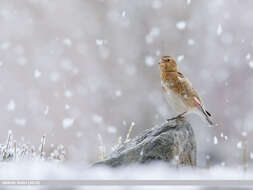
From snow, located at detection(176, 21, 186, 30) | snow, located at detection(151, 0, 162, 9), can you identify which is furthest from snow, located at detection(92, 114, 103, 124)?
snow, located at detection(151, 0, 162, 9)

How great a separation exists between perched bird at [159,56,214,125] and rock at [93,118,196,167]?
4.6 inches

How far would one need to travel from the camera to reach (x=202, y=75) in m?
5.06

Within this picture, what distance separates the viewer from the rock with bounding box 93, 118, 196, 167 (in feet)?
6.04

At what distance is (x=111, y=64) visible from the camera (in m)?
5.75

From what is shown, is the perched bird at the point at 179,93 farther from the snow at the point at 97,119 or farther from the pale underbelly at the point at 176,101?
the snow at the point at 97,119

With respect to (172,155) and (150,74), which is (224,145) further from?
(172,155)

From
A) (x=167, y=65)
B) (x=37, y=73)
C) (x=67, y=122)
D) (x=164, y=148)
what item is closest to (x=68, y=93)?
(x=67, y=122)

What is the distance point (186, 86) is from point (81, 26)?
4.09 metres

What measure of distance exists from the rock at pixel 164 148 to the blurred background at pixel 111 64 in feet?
8.26

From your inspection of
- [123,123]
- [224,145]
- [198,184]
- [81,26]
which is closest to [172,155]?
[198,184]

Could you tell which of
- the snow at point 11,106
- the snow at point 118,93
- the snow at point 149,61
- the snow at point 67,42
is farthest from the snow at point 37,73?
the snow at point 149,61

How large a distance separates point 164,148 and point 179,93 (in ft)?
1.48

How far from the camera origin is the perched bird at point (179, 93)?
2211 millimetres

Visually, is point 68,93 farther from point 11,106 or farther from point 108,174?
point 108,174
